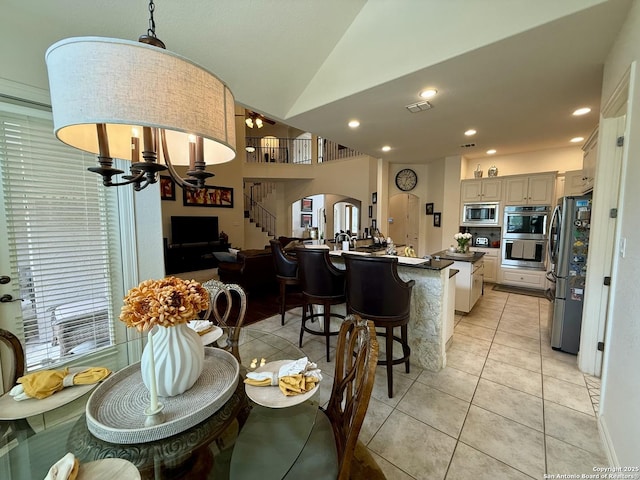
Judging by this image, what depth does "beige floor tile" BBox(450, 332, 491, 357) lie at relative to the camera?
9.05 ft

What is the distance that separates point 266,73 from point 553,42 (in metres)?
2.47

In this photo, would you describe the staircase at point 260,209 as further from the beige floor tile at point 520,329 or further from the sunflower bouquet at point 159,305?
the sunflower bouquet at point 159,305

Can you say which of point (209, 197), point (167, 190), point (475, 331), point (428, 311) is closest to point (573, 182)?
point (475, 331)

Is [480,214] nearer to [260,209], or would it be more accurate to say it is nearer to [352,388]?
[352,388]

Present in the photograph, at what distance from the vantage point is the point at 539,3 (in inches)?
67.2

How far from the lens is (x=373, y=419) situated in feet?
6.00

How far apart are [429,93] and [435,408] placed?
9.52ft

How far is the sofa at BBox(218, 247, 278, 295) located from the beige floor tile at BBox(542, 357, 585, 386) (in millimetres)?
3953

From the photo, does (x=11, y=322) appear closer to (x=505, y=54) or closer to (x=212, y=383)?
(x=212, y=383)

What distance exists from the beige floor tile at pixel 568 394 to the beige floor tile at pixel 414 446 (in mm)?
1109

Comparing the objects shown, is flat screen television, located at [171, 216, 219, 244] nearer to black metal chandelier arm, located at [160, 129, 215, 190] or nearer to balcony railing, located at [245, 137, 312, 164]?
balcony railing, located at [245, 137, 312, 164]

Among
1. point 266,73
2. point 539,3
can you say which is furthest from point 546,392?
point 266,73

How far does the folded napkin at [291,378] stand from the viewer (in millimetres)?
1056

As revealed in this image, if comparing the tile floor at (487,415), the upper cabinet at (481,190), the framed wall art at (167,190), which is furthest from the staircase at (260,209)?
the tile floor at (487,415)
